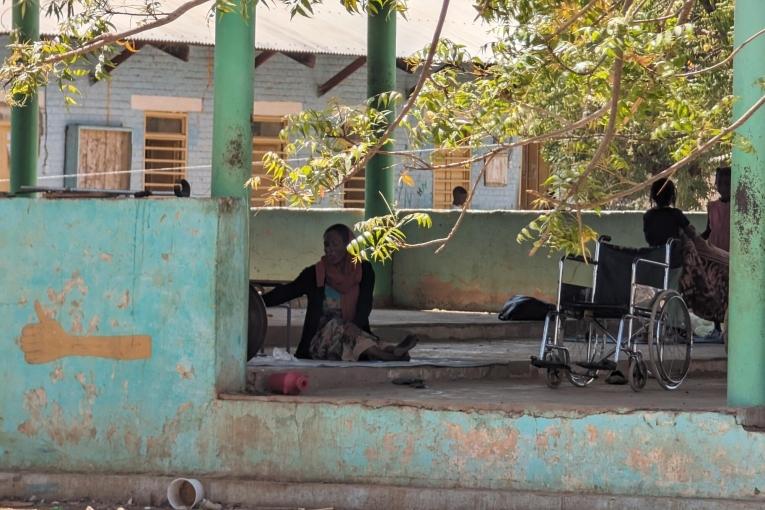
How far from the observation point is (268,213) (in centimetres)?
1534

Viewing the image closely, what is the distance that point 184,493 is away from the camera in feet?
21.4

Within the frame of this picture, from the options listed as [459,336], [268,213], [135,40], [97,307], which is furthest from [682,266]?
[135,40]

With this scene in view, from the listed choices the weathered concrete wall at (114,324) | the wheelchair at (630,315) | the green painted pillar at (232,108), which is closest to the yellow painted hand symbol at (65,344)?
the weathered concrete wall at (114,324)

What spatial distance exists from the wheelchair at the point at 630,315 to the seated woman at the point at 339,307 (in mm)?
1080

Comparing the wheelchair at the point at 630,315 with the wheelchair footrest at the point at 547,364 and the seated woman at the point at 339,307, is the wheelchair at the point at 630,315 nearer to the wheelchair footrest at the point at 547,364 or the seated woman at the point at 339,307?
the wheelchair footrest at the point at 547,364

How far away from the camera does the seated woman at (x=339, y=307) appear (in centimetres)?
892

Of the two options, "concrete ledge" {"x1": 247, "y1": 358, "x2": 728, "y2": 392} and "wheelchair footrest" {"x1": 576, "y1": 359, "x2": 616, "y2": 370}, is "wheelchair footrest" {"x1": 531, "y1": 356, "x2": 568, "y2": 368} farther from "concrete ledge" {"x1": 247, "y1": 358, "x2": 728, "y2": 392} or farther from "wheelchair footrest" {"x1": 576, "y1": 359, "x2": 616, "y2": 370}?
"concrete ledge" {"x1": 247, "y1": 358, "x2": 728, "y2": 392}

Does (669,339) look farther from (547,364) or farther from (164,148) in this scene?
(164,148)

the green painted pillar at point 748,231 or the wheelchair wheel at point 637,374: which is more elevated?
the green painted pillar at point 748,231

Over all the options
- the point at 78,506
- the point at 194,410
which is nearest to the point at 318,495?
the point at 194,410

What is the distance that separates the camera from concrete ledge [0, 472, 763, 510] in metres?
6.21

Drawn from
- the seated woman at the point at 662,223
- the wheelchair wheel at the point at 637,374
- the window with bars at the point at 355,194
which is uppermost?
the window with bars at the point at 355,194

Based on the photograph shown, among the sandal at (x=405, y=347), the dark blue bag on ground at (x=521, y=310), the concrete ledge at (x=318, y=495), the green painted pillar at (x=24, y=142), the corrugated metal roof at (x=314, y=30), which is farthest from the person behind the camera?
the corrugated metal roof at (x=314, y=30)

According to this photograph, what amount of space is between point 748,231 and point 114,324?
116 inches
